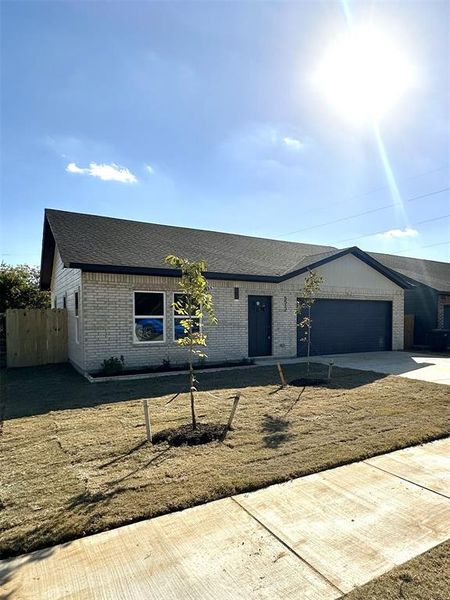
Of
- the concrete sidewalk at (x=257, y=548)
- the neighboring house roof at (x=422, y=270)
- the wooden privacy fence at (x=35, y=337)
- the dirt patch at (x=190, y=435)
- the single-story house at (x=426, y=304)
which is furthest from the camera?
the neighboring house roof at (x=422, y=270)

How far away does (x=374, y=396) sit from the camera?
791cm

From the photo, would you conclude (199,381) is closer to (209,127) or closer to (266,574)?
(266,574)

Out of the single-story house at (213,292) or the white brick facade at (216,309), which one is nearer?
the white brick facade at (216,309)

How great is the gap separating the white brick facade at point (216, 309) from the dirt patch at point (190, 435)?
5.85 metres

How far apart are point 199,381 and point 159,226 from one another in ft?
28.6

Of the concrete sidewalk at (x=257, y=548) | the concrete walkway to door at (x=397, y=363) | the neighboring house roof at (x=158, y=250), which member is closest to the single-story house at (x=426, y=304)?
the neighboring house roof at (x=158, y=250)

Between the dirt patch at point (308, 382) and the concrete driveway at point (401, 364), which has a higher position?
the dirt patch at point (308, 382)

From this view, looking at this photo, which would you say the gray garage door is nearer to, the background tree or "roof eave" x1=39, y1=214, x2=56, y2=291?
"roof eave" x1=39, y1=214, x2=56, y2=291

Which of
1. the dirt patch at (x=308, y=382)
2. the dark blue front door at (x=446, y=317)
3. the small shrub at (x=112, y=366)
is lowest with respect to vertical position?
the dirt patch at (x=308, y=382)

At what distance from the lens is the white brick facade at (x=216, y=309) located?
423 inches

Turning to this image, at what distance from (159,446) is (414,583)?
329cm

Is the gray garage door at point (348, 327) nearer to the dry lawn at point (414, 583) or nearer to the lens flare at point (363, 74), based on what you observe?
the lens flare at point (363, 74)

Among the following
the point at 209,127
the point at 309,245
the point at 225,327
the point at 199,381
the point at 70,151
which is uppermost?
the point at 209,127

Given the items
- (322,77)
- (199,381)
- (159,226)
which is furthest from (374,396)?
(159,226)
